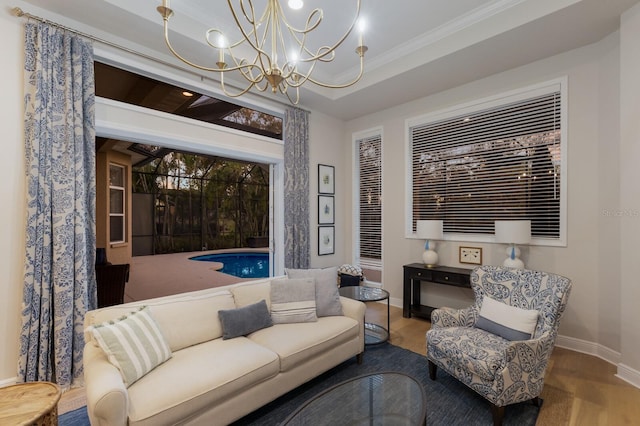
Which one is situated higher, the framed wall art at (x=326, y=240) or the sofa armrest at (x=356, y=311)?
the framed wall art at (x=326, y=240)

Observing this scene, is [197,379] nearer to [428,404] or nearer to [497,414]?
[428,404]

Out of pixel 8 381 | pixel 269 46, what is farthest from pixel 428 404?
pixel 269 46

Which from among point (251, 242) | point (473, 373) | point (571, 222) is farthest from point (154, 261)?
point (571, 222)

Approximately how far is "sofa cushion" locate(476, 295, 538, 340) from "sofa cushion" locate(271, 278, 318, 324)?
1.49m

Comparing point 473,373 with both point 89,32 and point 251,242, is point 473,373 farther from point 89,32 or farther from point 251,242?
point 251,242

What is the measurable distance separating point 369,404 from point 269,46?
12.1 ft

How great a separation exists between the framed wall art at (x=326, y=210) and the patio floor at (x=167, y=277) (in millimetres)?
2618

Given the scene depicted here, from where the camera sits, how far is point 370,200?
208 inches

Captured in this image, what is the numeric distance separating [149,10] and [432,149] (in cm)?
375

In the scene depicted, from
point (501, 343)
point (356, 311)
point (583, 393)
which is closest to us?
point (501, 343)

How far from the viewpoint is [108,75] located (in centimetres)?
307

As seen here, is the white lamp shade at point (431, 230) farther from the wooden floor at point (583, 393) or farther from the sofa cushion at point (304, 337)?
the sofa cushion at point (304, 337)

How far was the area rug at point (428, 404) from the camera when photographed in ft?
6.97

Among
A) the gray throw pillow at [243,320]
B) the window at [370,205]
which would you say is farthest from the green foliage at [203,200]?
the gray throw pillow at [243,320]
